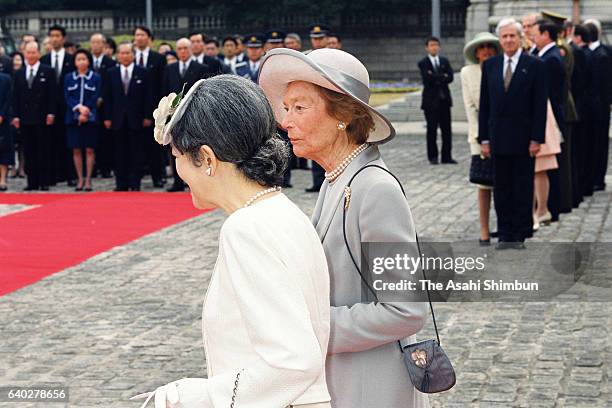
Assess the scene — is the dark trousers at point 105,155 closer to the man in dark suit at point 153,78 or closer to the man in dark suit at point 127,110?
the man in dark suit at point 153,78

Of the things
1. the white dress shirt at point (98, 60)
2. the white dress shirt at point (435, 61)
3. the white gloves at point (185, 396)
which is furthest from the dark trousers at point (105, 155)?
the white gloves at point (185, 396)

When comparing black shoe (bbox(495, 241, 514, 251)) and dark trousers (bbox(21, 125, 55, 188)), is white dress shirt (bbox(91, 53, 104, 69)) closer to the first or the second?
dark trousers (bbox(21, 125, 55, 188))

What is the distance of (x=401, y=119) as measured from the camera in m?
32.8

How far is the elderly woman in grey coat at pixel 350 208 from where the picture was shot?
3.64 m

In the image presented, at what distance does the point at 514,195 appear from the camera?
39.0ft

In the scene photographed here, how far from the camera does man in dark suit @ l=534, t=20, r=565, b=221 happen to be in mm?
13031

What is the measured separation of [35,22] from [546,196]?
201 feet

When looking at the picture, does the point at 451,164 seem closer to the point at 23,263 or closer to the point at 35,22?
the point at 23,263

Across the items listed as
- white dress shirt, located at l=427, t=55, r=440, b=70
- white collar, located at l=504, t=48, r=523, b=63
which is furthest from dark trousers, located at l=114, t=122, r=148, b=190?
white collar, located at l=504, t=48, r=523, b=63

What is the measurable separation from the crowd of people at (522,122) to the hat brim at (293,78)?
800 cm

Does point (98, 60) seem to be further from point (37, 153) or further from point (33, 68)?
point (37, 153)

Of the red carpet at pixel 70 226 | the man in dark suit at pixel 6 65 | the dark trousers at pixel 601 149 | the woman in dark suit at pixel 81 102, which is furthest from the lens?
the man in dark suit at pixel 6 65

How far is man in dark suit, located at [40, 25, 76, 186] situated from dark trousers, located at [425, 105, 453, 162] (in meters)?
5.73

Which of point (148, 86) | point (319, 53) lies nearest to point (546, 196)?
point (148, 86)
